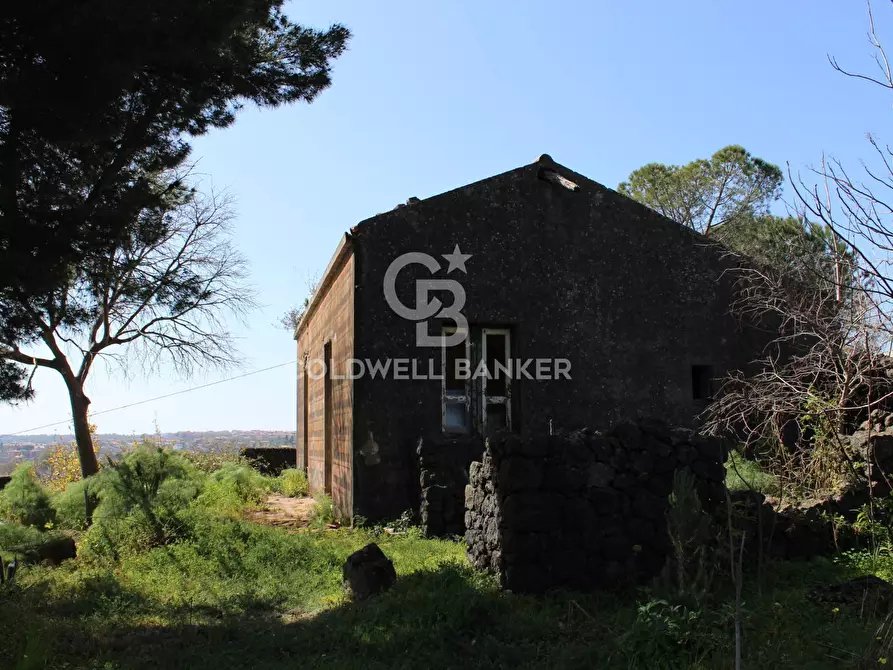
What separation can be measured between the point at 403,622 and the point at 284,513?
6514mm

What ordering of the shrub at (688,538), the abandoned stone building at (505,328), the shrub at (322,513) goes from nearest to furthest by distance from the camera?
the shrub at (688,538)
the abandoned stone building at (505,328)
the shrub at (322,513)

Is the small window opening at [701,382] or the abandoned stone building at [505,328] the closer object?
the abandoned stone building at [505,328]

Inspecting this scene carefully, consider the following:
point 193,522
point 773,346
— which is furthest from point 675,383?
point 193,522

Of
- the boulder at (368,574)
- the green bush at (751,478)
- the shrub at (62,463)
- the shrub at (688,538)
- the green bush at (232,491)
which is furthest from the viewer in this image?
the shrub at (62,463)

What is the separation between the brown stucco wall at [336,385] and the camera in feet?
35.5

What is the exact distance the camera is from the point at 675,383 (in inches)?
457

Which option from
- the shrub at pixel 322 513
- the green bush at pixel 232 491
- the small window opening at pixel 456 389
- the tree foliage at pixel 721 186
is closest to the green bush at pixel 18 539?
the green bush at pixel 232 491

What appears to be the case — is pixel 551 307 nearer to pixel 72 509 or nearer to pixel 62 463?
pixel 72 509

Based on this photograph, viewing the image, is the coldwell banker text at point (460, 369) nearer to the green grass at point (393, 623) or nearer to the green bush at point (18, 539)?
the green grass at point (393, 623)

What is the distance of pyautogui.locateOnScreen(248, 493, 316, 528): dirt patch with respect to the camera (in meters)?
10.9

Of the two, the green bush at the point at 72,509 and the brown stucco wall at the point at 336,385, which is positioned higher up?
the brown stucco wall at the point at 336,385

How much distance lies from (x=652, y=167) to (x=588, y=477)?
24.0m

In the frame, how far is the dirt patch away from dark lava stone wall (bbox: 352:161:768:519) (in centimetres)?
136

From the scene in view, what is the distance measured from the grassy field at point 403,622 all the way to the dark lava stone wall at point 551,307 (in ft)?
8.42
